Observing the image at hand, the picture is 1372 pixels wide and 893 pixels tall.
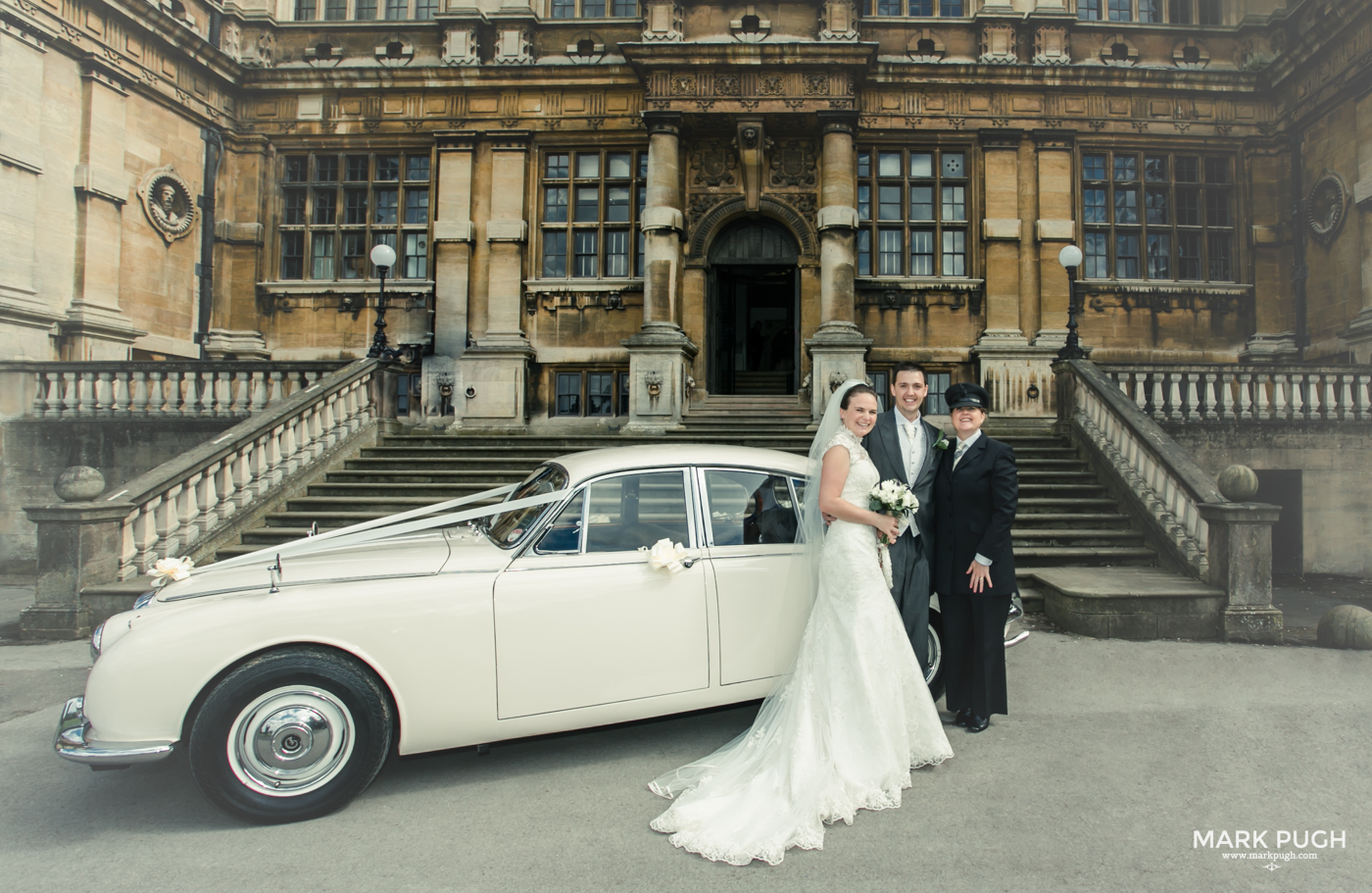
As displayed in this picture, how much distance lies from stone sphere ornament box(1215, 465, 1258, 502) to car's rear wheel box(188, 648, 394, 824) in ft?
24.5

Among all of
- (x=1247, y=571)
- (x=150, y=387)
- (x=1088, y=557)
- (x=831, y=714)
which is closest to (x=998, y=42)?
(x=1088, y=557)

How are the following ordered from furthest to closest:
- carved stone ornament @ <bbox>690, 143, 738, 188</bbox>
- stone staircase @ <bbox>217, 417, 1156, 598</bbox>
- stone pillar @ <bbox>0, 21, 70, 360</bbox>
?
carved stone ornament @ <bbox>690, 143, 738, 188</bbox>
stone pillar @ <bbox>0, 21, 70, 360</bbox>
stone staircase @ <bbox>217, 417, 1156, 598</bbox>

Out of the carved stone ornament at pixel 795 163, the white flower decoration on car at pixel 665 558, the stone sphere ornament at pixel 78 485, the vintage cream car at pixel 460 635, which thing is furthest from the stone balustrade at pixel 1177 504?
the stone sphere ornament at pixel 78 485

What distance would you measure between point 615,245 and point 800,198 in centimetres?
401

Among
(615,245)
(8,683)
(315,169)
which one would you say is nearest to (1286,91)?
(615,245)

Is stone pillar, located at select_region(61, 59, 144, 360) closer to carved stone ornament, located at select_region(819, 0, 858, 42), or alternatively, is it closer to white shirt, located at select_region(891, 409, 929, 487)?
carved stone ornament, located at select_region(819, 0, 858, 42)

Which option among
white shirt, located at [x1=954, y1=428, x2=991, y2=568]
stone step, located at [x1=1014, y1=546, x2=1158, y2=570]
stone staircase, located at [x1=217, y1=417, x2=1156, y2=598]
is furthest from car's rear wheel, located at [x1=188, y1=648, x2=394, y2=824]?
stone step, located at [x1=1014, y1=546, x2=1158, y2=570]

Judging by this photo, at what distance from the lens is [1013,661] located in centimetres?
553

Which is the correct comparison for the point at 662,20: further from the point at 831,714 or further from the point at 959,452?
the point at 831,714

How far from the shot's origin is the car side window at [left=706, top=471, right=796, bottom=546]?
3.94 metres

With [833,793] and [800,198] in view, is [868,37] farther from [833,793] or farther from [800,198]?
[833,793]

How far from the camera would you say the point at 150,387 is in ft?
35.4

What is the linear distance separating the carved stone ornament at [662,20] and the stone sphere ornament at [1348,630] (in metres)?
13.0

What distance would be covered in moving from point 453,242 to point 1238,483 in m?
13.8
